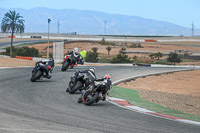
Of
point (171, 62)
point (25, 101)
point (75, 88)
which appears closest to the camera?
point (25, 101)

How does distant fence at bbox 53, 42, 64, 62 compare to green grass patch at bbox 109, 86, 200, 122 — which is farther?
distant fence at bbox 53, 42, 64, 62

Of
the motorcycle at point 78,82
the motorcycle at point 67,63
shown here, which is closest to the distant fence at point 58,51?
the motorcycle at point 67,63

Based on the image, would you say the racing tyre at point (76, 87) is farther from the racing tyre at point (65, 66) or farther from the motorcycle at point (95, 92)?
the racing tyre at point (65, 66)

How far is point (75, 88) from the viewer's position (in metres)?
16.8

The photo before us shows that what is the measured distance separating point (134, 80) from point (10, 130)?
68.0 feet

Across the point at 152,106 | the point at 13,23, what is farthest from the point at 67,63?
the point at 13,23

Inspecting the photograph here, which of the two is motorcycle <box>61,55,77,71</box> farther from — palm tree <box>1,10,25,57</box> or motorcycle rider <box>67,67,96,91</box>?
palm tree <box>1,10,25,57</box>

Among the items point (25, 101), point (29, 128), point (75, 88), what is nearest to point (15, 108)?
point (25, 101)

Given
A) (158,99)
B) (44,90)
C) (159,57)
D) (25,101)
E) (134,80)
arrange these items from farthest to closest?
(159,57)
(134,80)
(158,99)
(44,90)
(25,101)

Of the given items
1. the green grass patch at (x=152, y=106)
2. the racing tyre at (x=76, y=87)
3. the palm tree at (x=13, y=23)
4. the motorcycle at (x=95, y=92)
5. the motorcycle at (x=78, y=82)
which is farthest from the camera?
the palm tree at (x=13, y=23)

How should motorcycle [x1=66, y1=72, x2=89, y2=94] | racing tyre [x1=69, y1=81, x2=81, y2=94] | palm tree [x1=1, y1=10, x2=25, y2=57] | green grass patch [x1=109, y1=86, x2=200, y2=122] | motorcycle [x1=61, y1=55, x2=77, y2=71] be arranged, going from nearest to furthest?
green grass patch [x1=109, y1=86, x2=200, y2=122] < motorcycle [x1=66, y1=72, x2=89, y2=94] < racing tyre [x1=69, y1=81, x2=81, y2=94] < motorcycle [x1=61, y1=55, x2=77, y2=71] < palm tree [x1=1, y1=10, x2=25, y2=57]

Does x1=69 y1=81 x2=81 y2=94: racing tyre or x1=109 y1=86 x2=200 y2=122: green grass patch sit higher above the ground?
x1=69 y1=81 x2=81 y2=94: racing tyre

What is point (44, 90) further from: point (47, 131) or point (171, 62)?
point (171, 62)

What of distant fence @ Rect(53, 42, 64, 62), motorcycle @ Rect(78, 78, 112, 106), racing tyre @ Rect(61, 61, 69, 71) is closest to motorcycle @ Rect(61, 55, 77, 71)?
racing tyre @ Rect(61, 61, 69, 71)
